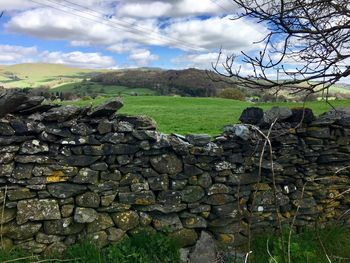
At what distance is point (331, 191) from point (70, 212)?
4844mm

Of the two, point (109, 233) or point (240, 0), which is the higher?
point (240, 0)

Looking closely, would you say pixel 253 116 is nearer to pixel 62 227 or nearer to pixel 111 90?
pixel 62 227

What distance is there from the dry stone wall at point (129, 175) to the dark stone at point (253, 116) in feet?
0.06

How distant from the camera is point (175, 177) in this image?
6.08m

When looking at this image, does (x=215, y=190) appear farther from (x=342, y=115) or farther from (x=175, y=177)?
(x=342, y=115)

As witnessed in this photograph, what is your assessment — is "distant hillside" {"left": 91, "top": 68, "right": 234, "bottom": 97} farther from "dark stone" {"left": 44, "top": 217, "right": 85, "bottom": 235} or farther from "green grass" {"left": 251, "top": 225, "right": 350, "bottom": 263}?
"dark stone" {"left": 44, "top": 217, "right": 85, "bottom": 235}

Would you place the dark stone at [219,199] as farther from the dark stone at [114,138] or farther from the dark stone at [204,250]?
the dark stone at [114,138]

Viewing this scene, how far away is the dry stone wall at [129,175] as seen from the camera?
5297 millimetres

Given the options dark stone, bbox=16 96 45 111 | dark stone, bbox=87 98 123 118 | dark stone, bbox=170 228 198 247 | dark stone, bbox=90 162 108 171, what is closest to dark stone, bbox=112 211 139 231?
dark stone, bbox=170 228 198 247

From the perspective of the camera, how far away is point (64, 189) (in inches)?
216

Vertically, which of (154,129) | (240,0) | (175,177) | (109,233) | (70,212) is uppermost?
(240,0)

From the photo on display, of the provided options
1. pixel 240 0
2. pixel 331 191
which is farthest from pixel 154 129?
pixel 331 191

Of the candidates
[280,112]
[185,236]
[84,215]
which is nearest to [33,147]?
[84,215]

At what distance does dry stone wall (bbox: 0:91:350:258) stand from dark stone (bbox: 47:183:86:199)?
13 mm
